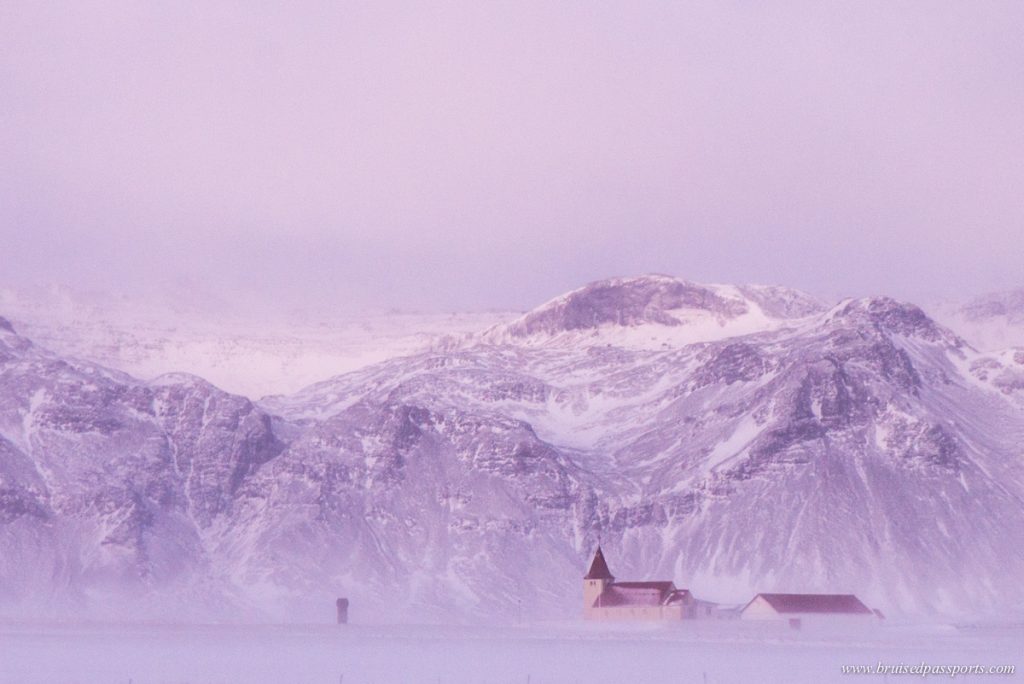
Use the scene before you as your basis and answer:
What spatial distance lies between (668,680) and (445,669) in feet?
70.7

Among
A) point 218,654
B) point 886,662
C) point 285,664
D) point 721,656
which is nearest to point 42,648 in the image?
point 218,654

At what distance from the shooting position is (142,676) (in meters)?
148

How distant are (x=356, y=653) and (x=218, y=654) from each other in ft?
46.6

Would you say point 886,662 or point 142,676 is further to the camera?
point 886,662

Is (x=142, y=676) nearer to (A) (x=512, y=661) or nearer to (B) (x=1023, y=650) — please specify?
(A) (x=512, y=661)

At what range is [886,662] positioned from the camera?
170000 millimetres

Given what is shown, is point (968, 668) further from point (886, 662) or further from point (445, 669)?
point (445, 669)

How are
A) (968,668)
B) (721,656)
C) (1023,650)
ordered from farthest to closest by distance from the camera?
1. (1023,650)
2. (721,656)
3. (968,668)

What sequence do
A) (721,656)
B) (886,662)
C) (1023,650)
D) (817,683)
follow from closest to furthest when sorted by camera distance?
(817,683) → (886,662) → (721,656) → (1023,650)

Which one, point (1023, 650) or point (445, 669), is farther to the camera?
point (1023, 650)

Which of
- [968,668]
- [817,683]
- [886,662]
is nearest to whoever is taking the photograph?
[817,683]

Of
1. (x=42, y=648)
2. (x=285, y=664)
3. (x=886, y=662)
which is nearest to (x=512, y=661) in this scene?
(x=285, y=664)

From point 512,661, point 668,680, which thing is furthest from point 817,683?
point 512,661

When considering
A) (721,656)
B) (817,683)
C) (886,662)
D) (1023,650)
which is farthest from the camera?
(1023,650)
